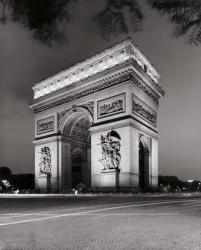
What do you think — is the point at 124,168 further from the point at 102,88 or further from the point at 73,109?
the point at 73,109

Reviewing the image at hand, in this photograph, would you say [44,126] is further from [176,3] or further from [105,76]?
[176,3]

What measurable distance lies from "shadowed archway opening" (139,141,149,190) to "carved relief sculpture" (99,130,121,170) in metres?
3.87

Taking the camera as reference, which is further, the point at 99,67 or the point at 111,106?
the point at 99,67

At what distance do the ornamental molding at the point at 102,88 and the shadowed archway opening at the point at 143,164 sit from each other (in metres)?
4.84

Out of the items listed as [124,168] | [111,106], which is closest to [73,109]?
[111,106]

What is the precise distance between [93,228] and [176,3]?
15.9 ft

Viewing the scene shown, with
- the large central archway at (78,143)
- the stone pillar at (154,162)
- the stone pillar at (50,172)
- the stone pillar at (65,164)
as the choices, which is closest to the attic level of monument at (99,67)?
the large central archway at (78,143)

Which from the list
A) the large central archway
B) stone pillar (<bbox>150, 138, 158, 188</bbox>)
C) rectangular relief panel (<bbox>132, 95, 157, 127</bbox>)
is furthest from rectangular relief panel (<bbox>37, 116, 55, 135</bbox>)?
stone pillar (<bbox>150, 138, 158, 188</bbox>)

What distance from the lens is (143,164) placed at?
30797 mm

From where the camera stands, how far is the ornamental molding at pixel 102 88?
2766 cm

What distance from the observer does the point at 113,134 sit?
27.3 meters

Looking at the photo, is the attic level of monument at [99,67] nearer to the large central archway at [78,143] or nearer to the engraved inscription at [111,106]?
the engraved inscription at [111,106]

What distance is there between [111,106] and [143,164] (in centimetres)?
636

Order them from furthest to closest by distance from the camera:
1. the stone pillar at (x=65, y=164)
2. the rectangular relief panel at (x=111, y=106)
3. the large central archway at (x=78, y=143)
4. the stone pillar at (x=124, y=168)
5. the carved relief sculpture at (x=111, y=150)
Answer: the large central archway at (x=78, y=143)
the stone pillar at (x=65, y=164)
the rectangular relief panel at (x=111, y=106)
the carved relief sculpture at (x=111, y=150)
the stone pillar at (x=124, y=168)
